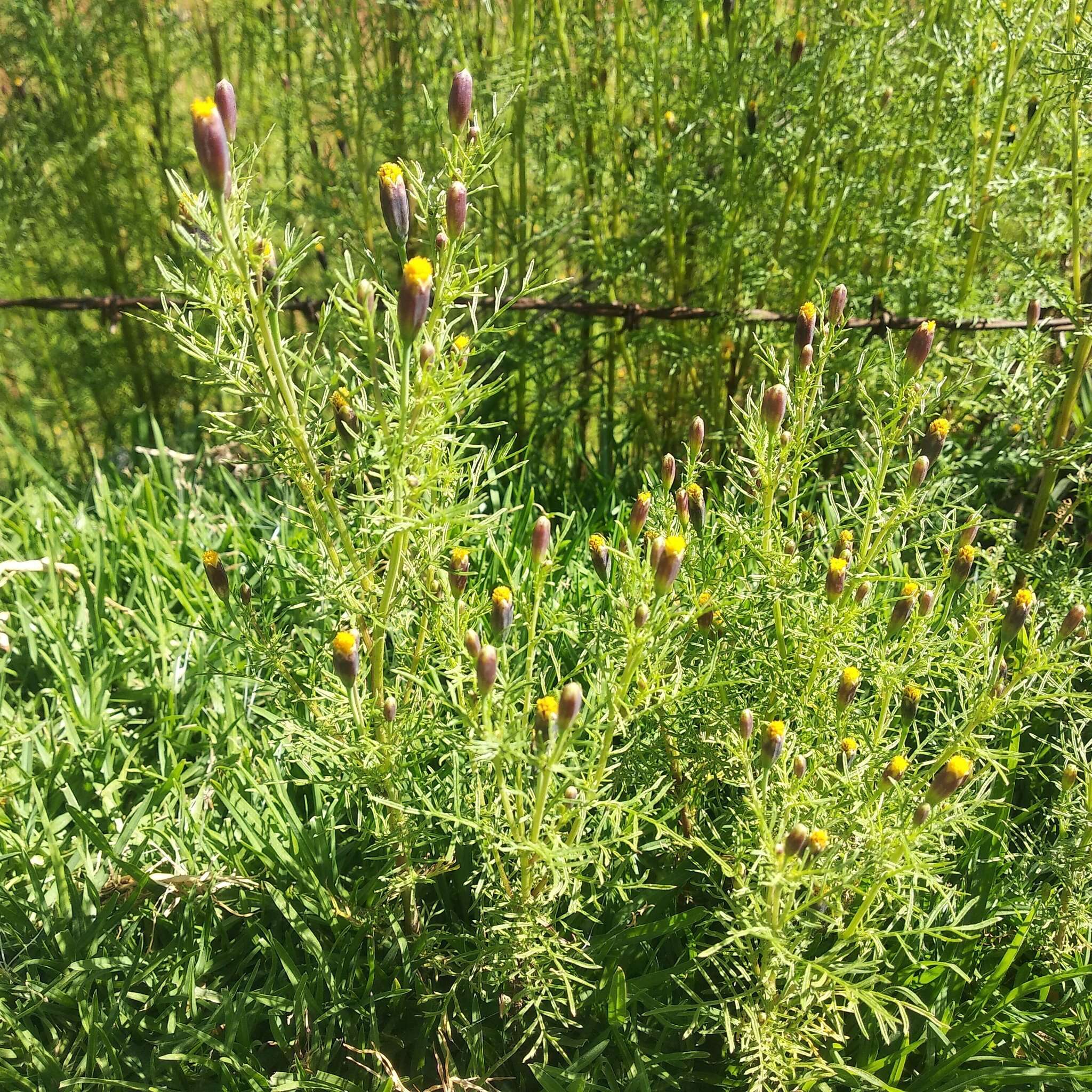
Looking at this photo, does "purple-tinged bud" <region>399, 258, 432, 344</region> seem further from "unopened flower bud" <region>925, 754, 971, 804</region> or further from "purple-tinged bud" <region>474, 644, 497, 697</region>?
"unopened flower bud" <region>925, 754, 971, 804</region>

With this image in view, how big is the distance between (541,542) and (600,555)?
0.41 ft

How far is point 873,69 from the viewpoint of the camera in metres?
2.58

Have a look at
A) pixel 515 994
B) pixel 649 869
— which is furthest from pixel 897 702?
pixel 515 994

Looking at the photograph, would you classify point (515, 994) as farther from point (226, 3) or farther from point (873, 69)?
point (226, 3)

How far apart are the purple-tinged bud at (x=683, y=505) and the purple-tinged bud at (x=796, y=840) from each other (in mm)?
516

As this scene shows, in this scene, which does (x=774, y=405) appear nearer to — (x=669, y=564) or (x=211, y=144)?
(x=669, y=564)

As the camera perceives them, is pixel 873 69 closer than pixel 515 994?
No

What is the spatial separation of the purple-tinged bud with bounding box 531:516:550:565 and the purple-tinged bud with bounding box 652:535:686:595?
0.60 ft

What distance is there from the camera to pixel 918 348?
1.45 m

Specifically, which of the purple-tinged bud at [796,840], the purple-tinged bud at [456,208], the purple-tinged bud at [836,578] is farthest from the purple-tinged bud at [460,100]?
the purple-tinged bud at [796,840]

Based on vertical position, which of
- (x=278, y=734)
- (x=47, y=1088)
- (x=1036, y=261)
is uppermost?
(x=1036, y=261)

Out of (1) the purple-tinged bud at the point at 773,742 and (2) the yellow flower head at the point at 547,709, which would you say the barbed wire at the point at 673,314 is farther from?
(2) the yellow flower head at the point at 547,709

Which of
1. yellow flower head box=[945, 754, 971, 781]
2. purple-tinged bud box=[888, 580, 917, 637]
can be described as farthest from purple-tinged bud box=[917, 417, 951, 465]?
yellow flower head box=[945, 754, 971, 781]

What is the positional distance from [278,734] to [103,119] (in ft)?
9.06
